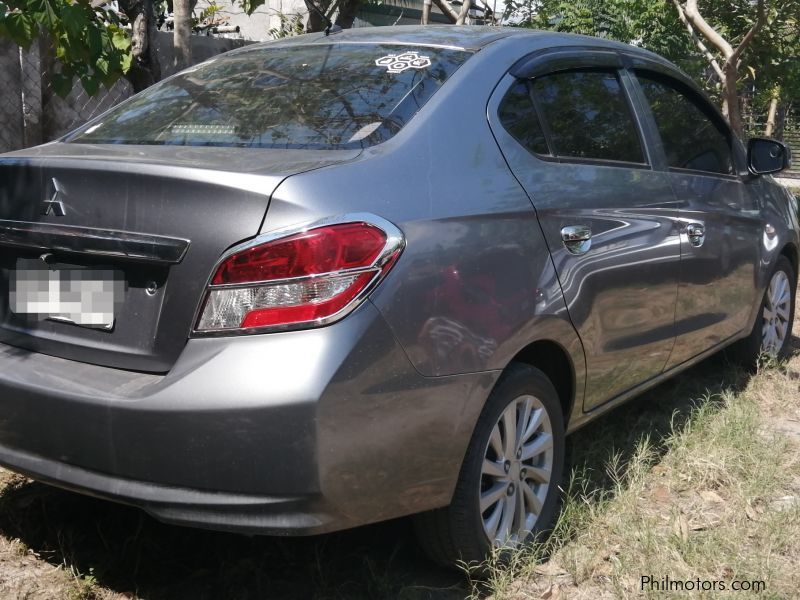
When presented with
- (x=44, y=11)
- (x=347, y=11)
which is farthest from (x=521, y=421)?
(x=347, y=11)

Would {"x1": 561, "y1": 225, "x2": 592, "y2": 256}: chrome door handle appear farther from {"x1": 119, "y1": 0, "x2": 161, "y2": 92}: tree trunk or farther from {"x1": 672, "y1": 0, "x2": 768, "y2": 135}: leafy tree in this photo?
{"x1": 672, "y1": 0, "x2": 768, "y2": 135}: leafy tree

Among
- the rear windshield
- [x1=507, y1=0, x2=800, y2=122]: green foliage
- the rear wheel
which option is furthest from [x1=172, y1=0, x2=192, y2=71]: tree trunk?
[x1=507, y1=0, x2=800, y2=122]: green foliage

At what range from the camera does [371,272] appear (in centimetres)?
240

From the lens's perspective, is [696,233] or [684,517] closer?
[684,517]

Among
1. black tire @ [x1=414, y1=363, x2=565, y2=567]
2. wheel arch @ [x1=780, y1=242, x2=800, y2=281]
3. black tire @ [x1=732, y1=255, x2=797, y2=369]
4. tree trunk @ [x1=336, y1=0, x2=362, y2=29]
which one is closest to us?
black tire @ [x1=414, y1=363, x2=565, y2=567]

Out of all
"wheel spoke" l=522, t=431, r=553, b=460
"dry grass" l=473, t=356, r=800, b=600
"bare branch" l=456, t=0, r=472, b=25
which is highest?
"bare branch" l=456, t=0, r=472, b=25

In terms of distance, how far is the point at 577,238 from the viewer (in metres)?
3.20

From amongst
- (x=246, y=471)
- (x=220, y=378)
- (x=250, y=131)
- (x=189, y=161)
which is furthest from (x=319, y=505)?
(x=250, y=131)

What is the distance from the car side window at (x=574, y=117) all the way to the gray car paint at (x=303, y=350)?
15 centimetres

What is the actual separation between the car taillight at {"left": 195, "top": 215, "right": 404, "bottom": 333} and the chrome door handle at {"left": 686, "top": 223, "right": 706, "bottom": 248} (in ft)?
6.68

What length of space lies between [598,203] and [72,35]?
→ 2823mm

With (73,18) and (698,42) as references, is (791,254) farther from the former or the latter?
(698,42)

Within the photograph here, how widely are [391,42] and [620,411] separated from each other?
211 cm

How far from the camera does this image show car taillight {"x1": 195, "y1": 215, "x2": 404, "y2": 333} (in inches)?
92.7
